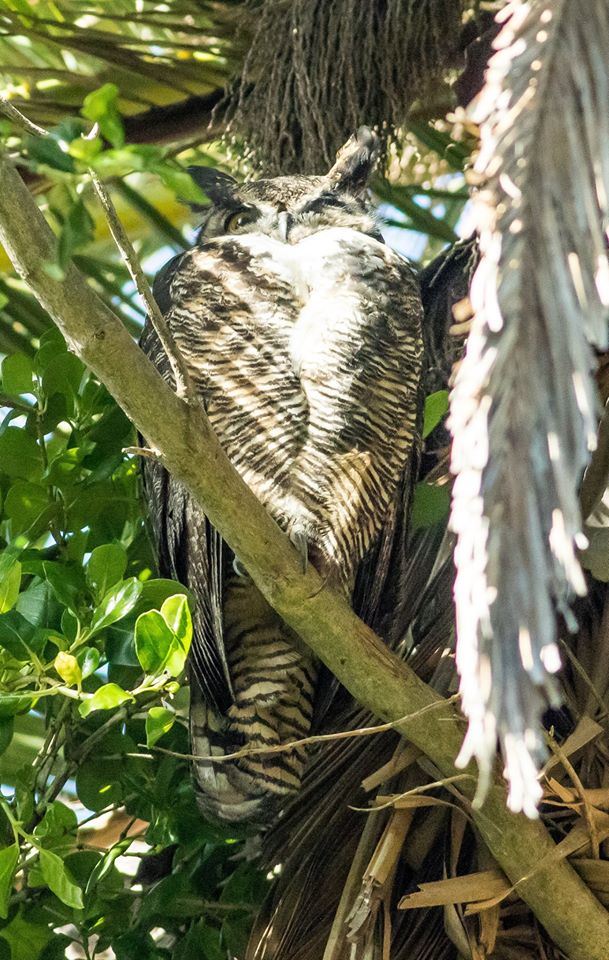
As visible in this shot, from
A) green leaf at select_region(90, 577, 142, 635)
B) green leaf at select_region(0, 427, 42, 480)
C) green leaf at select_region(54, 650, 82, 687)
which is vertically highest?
green leaf at select_region(0, 427, 42, 480)

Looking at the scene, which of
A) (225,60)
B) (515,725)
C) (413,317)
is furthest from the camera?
(225,60)

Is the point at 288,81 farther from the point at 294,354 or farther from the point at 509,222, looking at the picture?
the point at 509,222

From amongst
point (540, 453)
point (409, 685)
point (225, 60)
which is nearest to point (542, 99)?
point (540, 453)

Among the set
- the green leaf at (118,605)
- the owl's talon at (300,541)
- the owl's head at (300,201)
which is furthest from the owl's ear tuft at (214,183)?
the green leaf at (118,605)

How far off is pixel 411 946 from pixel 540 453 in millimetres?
939

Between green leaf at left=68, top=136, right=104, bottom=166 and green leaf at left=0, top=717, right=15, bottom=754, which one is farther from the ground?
green leaf at left=68, top=136, right=104, bottom=166

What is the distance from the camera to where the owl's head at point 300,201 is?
1688 millimetres

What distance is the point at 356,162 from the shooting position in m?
1.73

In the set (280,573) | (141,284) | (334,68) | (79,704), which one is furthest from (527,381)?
(334,68)

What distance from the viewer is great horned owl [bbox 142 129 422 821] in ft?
4.70

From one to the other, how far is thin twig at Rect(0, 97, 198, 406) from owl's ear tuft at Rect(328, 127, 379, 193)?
77 cm

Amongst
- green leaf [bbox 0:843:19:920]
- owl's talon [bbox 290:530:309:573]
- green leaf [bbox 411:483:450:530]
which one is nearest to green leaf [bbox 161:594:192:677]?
owl's talon [bbox 290:530:309:573]

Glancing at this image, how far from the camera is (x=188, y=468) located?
1.08m

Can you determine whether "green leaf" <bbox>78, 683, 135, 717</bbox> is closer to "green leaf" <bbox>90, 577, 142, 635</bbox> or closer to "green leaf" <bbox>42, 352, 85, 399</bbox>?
"green leaf" <bbox>90, 577, 142, 635</bbox>
